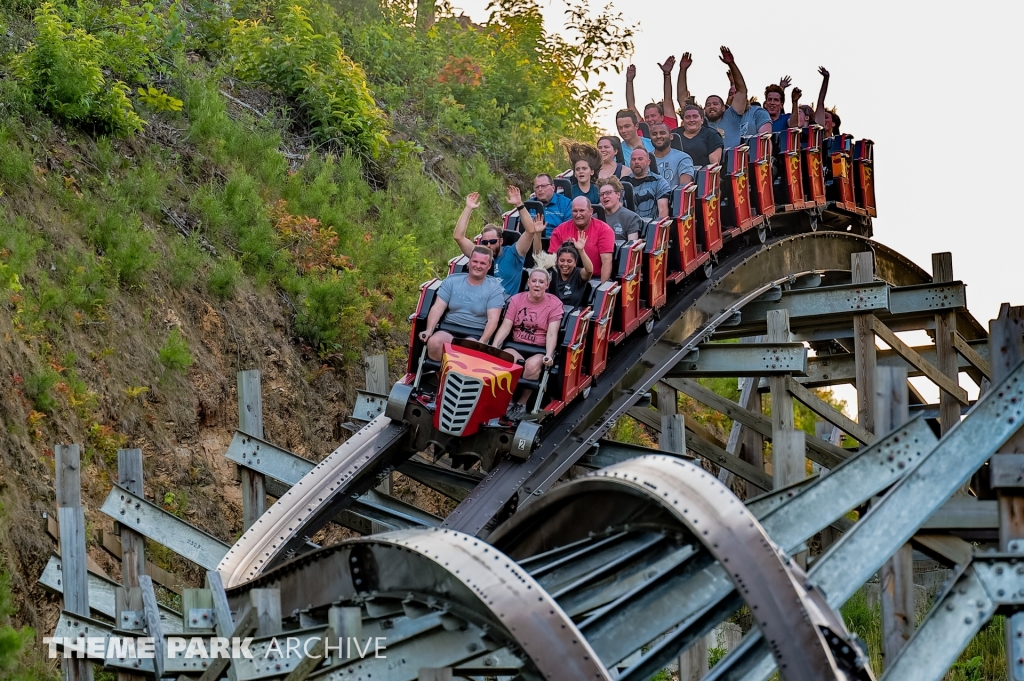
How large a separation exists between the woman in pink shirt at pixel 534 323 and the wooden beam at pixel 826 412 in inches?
83.2

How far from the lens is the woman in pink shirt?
338 inches

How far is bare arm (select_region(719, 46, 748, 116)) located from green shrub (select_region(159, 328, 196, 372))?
5.70m

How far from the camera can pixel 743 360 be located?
978 cm

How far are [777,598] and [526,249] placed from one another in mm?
5209

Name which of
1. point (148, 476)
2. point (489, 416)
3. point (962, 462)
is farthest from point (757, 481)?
point (962, 462)

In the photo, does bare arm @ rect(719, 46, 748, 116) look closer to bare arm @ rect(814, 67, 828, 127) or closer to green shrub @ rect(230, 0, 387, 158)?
bare arm @ rect(814, 67, 828, 127)

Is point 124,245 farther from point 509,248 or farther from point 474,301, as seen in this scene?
point 474,301

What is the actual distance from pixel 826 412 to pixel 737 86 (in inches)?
156

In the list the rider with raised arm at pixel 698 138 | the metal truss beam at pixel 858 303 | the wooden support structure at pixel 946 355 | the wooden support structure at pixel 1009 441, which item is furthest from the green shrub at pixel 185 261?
the wooden support structure at pixel 1009 441

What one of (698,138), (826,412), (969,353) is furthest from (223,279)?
(969,353)

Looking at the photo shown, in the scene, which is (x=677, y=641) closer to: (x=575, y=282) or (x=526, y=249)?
(x=575, y=282)

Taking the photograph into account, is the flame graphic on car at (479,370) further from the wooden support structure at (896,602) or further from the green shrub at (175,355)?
the green shrub at (175,355)

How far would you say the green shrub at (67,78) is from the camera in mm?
11781

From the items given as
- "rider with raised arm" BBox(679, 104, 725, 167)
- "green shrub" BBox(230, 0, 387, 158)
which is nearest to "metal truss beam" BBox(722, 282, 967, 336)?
"rider with raised arm" BBox(679, 104, 725, 167)
